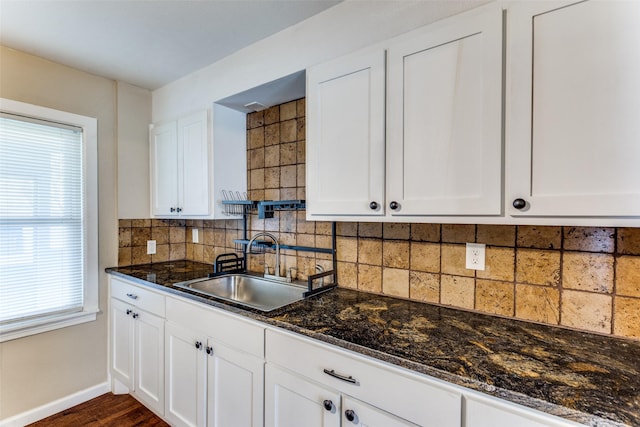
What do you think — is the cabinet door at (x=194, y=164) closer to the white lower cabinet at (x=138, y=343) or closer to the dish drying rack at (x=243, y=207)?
the dish drying rack at (x=243, y=207)

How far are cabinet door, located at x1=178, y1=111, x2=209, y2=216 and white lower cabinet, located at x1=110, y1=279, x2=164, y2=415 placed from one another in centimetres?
65

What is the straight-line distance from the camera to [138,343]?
82.4 inches

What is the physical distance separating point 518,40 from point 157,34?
1794 mm

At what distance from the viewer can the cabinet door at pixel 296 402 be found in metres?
1.14

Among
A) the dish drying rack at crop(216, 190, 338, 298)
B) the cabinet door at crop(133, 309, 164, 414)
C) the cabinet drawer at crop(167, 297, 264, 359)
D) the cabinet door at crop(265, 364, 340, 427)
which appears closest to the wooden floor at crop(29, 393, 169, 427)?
the cabinet door at crop(133, 309, 164, 414)

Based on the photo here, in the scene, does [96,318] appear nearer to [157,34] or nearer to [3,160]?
[3,160]

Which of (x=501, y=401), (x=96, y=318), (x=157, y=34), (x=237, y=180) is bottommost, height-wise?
(x=96, y=318)

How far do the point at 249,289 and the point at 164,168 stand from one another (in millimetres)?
1189

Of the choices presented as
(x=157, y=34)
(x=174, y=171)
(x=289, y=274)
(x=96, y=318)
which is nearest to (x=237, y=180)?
(x=174, y=171)

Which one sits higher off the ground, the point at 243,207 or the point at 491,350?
the point at 243,207

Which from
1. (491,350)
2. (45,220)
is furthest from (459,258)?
(45,220)

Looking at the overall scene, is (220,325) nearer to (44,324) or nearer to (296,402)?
(296,402)

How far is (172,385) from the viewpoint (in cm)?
184

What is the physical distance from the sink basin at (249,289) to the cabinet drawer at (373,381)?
589 millimetres
